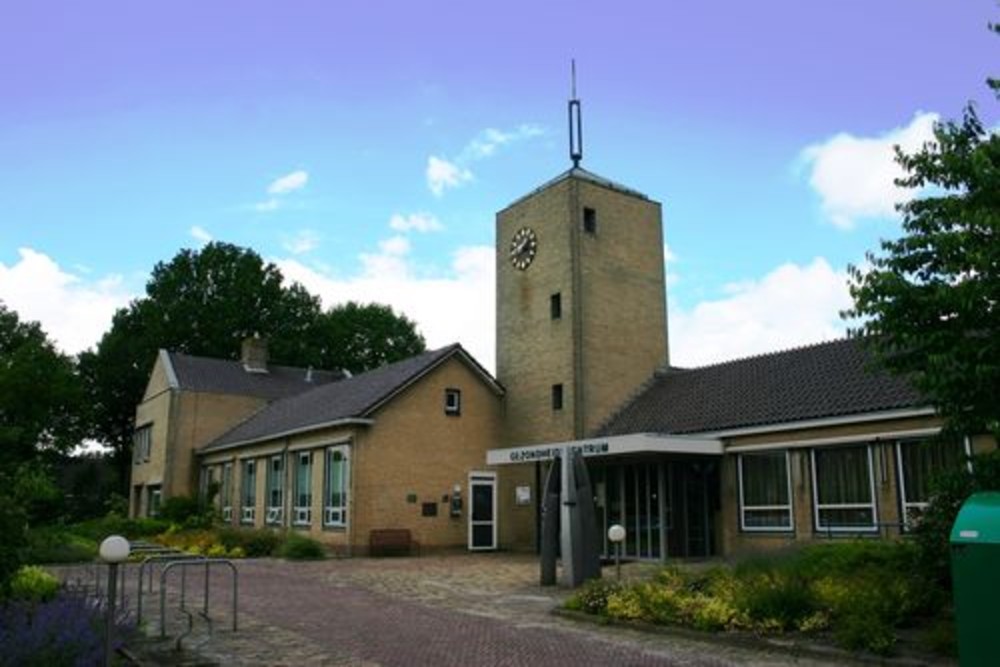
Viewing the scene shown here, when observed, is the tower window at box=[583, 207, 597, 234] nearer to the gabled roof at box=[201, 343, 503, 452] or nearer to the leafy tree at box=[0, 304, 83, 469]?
the gabled roof at box=[201, 343, 503, 452]

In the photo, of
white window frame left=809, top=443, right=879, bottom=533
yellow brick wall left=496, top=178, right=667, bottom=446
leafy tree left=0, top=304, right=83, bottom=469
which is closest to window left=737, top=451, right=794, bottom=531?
white window frame left=809, top=443, right=879, bottom=533

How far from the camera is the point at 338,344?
197 ft

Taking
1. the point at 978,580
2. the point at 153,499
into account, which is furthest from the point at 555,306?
the point at 153,499

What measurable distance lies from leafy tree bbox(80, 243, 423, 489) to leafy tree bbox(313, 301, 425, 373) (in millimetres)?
67

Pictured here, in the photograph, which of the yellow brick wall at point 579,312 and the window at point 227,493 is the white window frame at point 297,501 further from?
the window at point 227,493

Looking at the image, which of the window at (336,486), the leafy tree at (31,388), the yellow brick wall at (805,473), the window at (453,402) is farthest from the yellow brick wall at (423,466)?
the leafy tree at (31,388)

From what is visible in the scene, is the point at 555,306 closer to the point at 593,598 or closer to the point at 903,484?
the point at 903,484

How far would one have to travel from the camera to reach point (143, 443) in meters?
45.9

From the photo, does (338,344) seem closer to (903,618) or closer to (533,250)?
(533,250)

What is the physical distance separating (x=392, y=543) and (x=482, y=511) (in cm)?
362

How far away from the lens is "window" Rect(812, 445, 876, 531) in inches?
770

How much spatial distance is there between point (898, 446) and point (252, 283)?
44926 mm

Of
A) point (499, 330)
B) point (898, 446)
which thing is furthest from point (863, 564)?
point (499, 330)

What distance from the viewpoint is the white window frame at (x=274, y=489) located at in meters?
32.9
